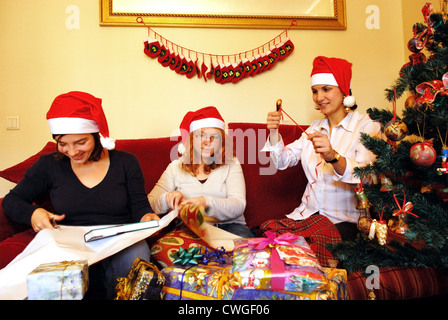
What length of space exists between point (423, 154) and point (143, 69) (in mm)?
1712

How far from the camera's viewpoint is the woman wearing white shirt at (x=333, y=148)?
1722 mm

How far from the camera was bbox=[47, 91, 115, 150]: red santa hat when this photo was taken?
149 centimetres

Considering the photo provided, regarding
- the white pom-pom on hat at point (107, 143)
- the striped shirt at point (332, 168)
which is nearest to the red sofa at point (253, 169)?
the striped shirt at point (332, 168)

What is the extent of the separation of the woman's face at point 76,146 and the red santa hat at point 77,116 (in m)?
0.03

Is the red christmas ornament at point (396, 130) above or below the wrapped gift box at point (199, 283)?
above

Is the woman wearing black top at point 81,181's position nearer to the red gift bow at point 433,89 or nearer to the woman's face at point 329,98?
the woman's face at point 329,98

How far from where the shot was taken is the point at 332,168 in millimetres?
1776

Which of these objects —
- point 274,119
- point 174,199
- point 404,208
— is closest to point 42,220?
point 174,199

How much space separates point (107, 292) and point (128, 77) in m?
1.40

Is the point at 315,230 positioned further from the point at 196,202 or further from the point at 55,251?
the point at 55,251

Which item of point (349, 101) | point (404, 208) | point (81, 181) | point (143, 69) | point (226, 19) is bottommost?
point (404, 208)

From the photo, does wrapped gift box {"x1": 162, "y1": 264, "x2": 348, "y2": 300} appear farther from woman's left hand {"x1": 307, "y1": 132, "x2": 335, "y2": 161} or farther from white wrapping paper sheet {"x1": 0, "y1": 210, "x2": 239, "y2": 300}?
woman's left hand {"x1": 307, "y1": 132, "x2": 335, "y2": 161}
